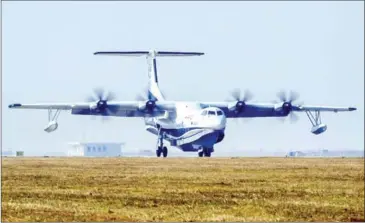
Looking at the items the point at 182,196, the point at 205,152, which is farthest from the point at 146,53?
the point at 182,196

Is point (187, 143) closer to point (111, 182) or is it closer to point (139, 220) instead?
point (111, 182)

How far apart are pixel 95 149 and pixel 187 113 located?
9434 centimetres

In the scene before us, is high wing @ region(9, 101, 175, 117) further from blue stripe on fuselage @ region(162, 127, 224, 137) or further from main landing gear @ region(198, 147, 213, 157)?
main landing gear @ region(198, 147, 213, 157)

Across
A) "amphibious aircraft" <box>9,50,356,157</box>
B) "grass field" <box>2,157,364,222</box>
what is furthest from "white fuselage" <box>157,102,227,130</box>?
"grass field" <box>2,157,364,222</box>

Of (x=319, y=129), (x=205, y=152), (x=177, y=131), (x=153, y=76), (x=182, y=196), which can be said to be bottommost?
(x=182, y=196)

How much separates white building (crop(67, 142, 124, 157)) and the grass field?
431ft

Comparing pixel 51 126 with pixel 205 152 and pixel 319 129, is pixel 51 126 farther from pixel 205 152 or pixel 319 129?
pixel 319 129

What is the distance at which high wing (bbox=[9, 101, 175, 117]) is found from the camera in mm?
83312

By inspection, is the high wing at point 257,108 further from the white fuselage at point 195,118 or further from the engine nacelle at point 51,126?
the engine nacelle at point 51,126

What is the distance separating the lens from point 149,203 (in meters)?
27.0

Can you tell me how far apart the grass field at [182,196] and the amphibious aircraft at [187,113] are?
3865 centimetres

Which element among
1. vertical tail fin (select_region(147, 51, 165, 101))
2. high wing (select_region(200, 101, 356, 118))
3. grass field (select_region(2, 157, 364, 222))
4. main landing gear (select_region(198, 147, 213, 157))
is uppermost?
vertical tail fin (select_region(147, 51, 165, 101))

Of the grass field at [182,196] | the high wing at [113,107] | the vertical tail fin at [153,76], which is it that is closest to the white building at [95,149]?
Answer: the vertical tail fin at [153,76]

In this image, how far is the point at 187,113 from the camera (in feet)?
277
